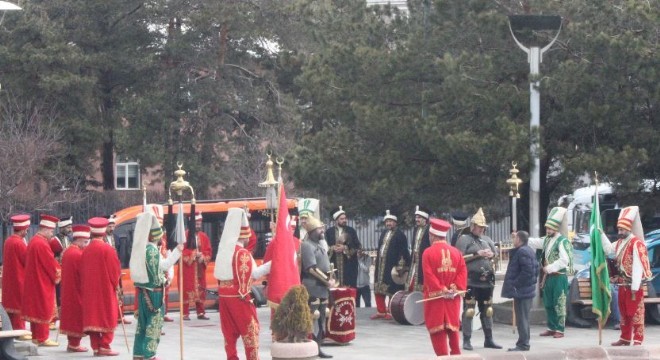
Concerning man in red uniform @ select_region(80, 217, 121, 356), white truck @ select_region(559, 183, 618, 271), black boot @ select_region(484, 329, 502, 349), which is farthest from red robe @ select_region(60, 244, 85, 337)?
white truck @ select_region(559, 183, 618, 271)

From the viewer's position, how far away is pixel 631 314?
17.5m

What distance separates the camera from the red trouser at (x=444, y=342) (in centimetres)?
1590

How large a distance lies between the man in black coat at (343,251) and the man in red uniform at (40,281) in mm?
5677

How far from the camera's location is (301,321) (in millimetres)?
14016

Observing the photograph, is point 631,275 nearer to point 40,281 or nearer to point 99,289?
point 99,289

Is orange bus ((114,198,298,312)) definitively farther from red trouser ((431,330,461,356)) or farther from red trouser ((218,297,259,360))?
red trouser ((218,297,259,360))

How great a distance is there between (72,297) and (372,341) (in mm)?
4319

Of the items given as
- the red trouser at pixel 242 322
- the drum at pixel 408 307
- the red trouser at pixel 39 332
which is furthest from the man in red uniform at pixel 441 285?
the red trouser at pixel 39 332

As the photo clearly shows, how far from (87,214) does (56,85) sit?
4.16 m

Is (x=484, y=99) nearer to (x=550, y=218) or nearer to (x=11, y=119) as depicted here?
(x=550, y=218)

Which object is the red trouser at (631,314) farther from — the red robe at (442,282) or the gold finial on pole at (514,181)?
the red robe at (442,282)

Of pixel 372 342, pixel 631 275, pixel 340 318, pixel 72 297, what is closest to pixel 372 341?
pixel 372 342

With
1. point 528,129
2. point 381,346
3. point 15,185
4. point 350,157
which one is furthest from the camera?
point 15,185

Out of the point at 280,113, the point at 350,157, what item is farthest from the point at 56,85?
the point at 350,157
